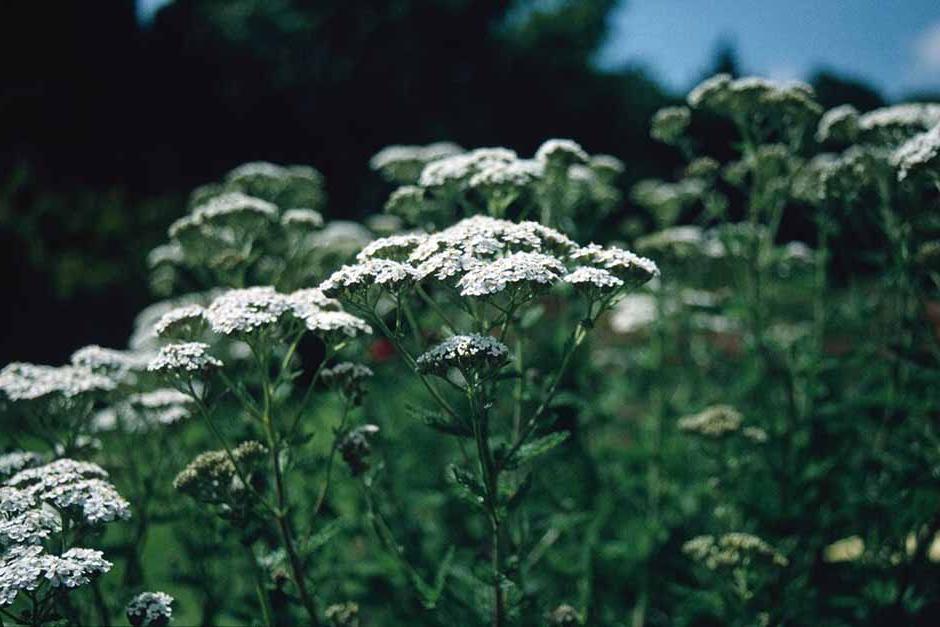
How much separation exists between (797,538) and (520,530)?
2.18 m

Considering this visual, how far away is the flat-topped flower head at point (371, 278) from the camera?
305 cm

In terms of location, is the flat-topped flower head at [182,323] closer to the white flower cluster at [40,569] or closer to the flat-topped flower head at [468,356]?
the white flower cluster at [40,569]

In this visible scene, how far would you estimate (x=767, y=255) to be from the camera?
545cm

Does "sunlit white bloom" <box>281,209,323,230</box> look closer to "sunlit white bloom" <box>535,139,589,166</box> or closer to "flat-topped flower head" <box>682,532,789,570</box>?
"sunlit white bloom" <box>535,139,589,166</box>

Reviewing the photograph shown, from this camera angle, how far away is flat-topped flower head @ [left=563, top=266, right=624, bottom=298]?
3.06 metres

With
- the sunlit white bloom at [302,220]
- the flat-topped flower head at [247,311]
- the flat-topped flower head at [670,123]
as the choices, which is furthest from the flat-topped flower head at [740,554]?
the sunlit white bloom at [302,220]

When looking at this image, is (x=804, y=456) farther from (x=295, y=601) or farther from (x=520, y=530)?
(x=295, y=601)

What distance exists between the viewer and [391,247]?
3451 mm

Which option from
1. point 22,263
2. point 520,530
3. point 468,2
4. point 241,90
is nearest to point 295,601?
point 520,530

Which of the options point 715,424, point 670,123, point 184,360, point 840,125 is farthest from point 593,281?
point 840,125

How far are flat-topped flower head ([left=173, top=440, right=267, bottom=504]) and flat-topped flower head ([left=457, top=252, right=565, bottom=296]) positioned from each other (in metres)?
1.36

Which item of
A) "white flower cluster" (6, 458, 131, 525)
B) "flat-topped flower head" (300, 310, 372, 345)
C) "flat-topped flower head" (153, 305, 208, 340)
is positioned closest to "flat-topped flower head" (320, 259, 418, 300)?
"flat-topped flower head" (300, 310, 372, 345)

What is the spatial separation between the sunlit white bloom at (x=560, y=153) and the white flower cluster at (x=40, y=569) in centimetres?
316

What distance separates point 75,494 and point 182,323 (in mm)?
918
